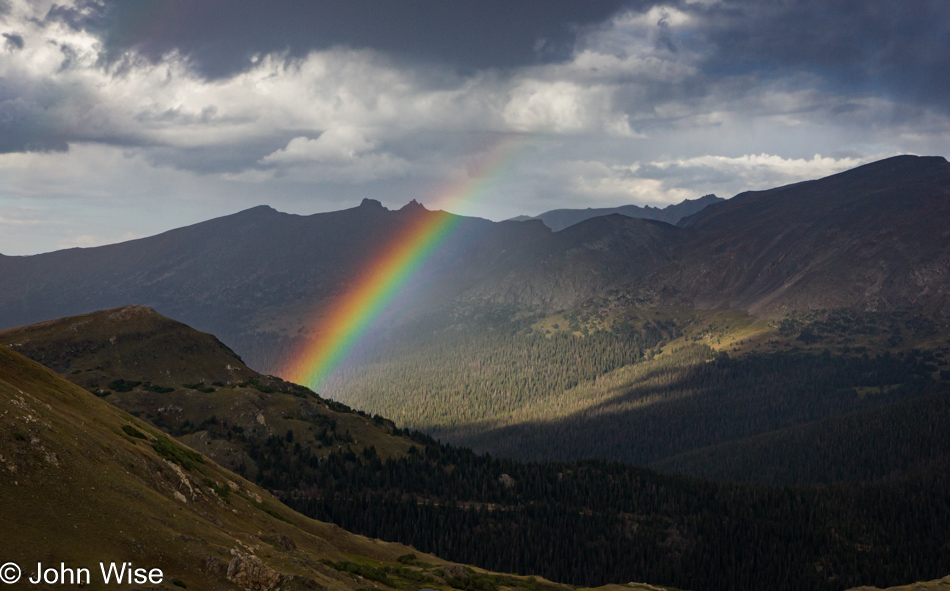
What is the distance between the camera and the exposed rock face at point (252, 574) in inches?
2114

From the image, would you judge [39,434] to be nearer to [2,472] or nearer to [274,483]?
[2,472]

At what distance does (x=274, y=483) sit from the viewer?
187 meters

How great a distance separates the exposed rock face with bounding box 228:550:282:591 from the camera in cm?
5369
